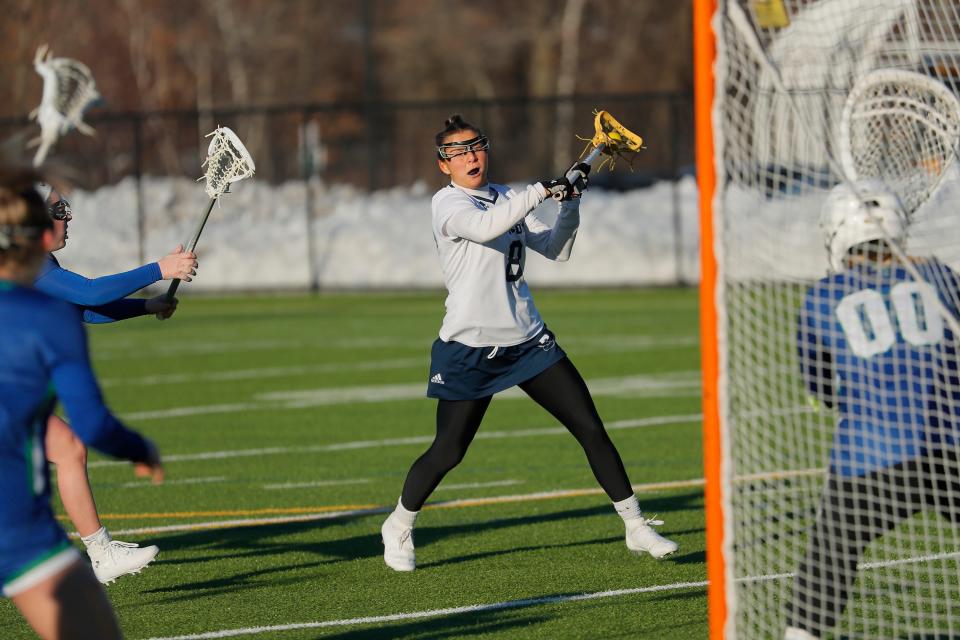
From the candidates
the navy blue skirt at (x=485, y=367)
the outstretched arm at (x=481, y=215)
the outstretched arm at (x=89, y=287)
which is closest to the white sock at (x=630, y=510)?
the navy blue skirt at (x=485, y=367)

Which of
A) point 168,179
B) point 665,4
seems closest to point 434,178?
point 168,179

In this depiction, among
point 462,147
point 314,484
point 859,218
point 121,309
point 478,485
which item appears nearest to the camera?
point 859,218

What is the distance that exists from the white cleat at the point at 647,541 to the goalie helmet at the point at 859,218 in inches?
76.8

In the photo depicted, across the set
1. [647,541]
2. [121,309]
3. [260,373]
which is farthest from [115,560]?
[260,373]

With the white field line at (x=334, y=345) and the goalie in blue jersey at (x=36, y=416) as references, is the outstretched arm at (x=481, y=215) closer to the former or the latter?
the goalie in blue jersey at (x=36, y=416)

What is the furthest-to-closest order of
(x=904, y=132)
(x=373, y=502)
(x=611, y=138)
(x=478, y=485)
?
(x=478, y=485) < (x=373, y=502) < (x=611, y=138) < (x=904, y=132)

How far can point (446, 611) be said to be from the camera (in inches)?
237

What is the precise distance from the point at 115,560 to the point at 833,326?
3.24 metres

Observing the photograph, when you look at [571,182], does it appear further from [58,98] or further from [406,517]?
[58,98]

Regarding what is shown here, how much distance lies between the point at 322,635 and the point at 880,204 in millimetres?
2567

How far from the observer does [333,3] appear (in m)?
44.7

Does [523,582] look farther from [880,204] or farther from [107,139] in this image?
[107,139]

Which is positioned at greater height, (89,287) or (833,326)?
(89,287)

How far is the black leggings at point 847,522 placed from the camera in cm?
480
